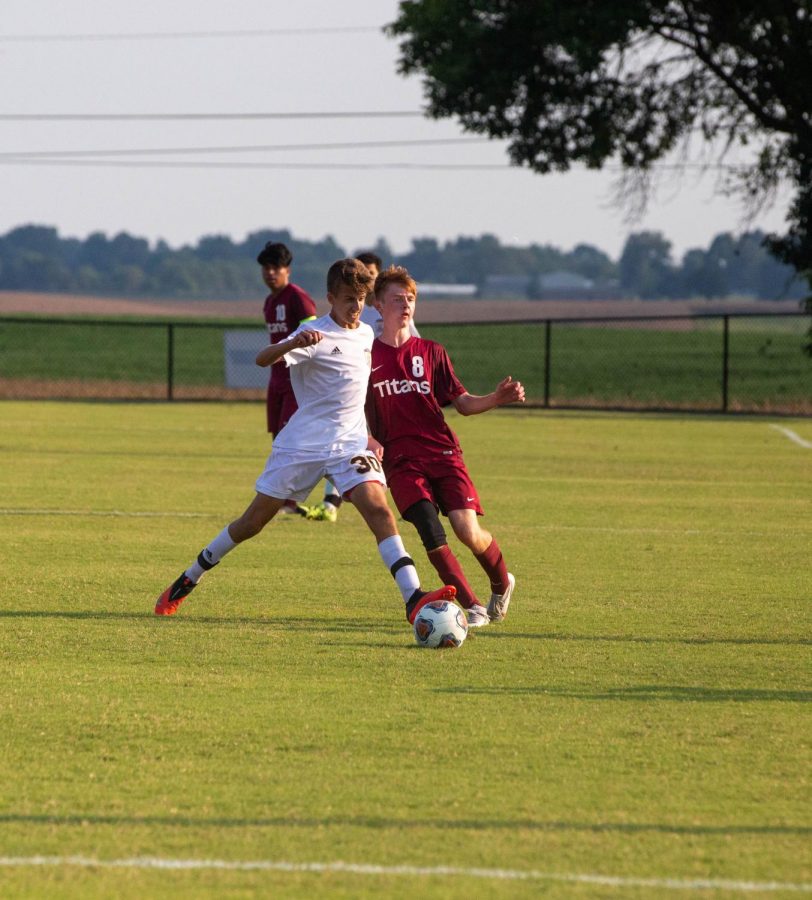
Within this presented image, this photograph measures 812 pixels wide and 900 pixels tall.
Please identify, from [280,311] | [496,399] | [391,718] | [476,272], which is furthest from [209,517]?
[476,272]

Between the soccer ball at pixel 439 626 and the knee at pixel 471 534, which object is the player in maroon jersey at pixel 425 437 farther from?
the soccer ball at pixel 439 626

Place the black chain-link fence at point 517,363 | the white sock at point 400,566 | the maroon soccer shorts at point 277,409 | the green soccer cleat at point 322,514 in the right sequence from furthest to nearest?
the black chain-link fence at point 517,363
the green soccer cleat at point 322,514
the maroon soccer shorts at point 277,409
the white sock at point 400,566

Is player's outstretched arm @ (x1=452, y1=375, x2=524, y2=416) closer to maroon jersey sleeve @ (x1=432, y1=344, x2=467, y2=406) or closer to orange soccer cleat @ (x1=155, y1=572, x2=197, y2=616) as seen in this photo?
maroon jersey sleeve @ (x1=432, y1=344, x2=467, y2=406)

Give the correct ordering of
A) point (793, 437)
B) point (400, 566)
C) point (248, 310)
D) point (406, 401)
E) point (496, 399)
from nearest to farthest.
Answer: point (400, 566), point (496, 399), point (406, 401), point (793, 437), point (248, 310)

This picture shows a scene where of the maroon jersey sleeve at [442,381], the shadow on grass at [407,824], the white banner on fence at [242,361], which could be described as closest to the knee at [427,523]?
the maroon jersey sleeve at [442,381]

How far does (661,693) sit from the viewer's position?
6.23 metres

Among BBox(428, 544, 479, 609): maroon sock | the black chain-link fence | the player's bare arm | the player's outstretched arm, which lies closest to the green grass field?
BBox(428, 544, 479, 609): maroon sock

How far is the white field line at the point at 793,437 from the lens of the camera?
71.3 feet

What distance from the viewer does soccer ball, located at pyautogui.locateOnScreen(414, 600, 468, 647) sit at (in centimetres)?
699

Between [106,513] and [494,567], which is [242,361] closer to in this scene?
[106,513]

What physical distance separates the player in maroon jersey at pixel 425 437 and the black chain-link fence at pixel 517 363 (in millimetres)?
20022

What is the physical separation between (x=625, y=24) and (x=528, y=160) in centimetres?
335

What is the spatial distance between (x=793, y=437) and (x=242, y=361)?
51.5ft

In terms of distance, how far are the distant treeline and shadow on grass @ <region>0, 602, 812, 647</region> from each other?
11147 cm
